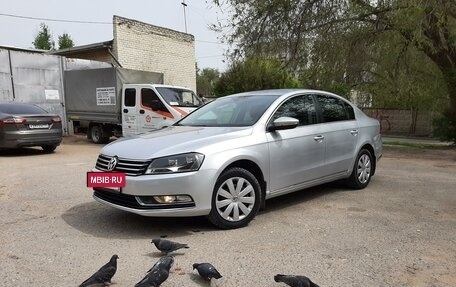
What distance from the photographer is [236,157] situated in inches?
195

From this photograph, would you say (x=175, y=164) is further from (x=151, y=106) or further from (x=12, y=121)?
(x=151, y=106)

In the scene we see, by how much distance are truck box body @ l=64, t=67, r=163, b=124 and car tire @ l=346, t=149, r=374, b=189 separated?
9.69 m

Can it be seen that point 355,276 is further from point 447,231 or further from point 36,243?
point 36,243

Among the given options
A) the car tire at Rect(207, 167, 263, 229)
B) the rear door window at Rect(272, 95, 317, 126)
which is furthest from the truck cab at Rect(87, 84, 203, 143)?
the car tire at Rect(207, 167, 263, 229)

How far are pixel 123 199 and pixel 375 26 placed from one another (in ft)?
32.7

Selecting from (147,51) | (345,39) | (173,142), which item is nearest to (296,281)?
(173,142)

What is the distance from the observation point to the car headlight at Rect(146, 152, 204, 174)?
4.62 meters

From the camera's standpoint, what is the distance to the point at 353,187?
Answer: 704 centimetres

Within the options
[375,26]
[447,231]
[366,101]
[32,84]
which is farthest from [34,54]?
[447,231]

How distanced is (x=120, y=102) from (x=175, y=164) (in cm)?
1078

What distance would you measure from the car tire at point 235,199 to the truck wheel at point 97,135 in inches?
463

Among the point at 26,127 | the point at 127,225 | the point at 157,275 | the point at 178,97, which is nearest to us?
the point at 157,275

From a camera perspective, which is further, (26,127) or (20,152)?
(20,152)

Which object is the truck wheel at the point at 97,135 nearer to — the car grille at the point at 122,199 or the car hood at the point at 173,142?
the car hood at the point at 173,142
